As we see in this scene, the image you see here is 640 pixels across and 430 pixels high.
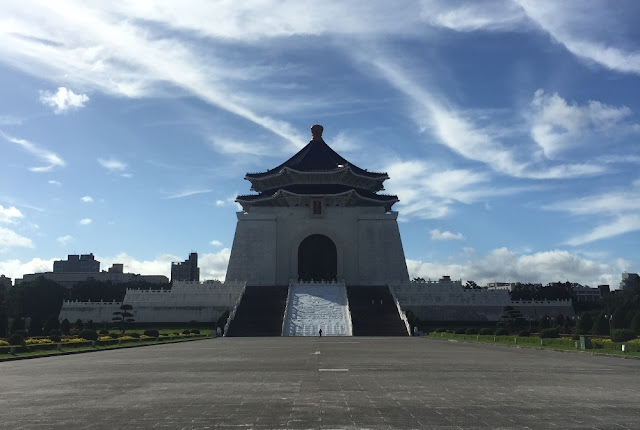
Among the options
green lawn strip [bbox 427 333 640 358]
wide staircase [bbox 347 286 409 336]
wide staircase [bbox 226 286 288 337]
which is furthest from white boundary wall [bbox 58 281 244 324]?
green lawn strip [bbox 427 333 640 358]

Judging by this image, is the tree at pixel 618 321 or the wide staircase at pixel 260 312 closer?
the tree at pixel 618 321

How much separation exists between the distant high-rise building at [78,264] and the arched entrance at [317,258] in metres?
106

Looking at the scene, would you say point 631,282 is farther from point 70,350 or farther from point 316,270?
point 70,350

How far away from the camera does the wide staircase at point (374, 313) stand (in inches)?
1432

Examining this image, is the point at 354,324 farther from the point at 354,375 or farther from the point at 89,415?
the point at 89,415

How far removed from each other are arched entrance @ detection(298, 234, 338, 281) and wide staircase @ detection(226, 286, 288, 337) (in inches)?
351

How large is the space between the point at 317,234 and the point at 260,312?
55.9 feet

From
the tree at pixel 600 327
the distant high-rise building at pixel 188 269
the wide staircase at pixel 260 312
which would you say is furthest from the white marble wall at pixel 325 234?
the distant high-rise building at pixel 188 269

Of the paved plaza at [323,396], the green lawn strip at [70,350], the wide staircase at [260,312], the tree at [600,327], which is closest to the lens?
the paved plaza at [323,396]

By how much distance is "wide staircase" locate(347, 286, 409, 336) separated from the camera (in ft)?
119

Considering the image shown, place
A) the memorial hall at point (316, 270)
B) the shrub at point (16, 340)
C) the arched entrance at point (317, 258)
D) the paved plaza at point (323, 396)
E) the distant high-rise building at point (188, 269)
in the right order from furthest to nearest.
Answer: the distant high-rise building at point (188, 269), the arched entrance at point (317, 258), the memorial hall at point (316, 270), the shrub at point (16, 340), the paved plaza at point (323, 396)

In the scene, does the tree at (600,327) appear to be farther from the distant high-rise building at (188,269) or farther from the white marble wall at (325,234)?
the distant high-rise building at (188,269)

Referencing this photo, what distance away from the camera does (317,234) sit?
182ft

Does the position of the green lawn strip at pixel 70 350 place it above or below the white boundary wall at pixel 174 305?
below
